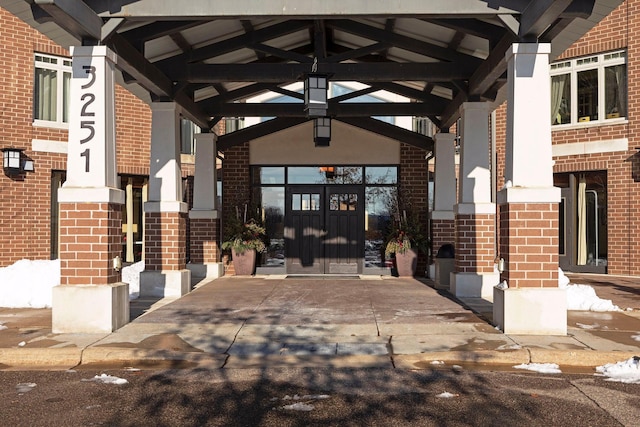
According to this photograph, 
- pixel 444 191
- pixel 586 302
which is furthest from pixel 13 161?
pixel 586 302

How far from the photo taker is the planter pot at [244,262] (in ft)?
50.3

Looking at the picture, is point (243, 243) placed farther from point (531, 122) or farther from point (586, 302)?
point (531, 122)

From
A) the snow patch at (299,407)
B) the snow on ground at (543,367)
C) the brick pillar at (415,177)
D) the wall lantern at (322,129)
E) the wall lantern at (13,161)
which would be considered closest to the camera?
the snow patch at (299,407)

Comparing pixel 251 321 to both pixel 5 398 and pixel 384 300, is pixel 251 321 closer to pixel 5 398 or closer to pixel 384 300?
pixel 384 300

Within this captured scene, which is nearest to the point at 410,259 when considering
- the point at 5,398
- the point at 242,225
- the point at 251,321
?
the point at 242,225

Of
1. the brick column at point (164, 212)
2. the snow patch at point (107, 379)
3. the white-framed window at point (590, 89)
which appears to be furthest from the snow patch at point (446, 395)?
the white-framed window at point (590, 89)

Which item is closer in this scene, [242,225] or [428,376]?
[428,376]

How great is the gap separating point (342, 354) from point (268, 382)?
123 cm

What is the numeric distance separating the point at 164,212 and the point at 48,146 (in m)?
5.20

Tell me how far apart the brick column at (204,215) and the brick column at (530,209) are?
845cm

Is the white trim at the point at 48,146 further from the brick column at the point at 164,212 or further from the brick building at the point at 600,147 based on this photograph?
the brick building at the point at 600,147

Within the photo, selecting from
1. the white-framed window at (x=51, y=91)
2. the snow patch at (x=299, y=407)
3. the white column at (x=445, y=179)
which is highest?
the white-framed window at (x=51, y=91)

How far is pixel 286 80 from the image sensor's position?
11164 mm

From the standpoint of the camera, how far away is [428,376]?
6.13 meters
